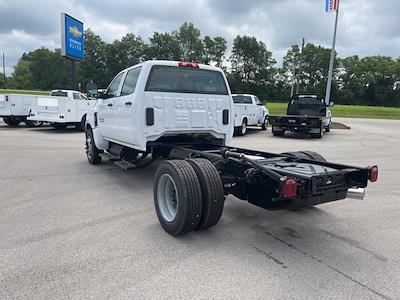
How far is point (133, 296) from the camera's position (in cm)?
292

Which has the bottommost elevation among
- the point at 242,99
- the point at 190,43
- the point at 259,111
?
the point at 259,111

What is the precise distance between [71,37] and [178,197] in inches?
955

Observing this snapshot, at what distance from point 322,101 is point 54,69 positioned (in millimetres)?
98735

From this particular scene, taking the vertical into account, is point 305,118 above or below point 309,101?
below

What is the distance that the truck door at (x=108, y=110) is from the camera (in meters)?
7.10

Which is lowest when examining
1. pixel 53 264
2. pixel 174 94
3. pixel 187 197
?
pixel 53 264

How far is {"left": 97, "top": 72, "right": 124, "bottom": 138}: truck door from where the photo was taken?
7.10m

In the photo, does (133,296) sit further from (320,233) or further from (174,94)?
(174,94)

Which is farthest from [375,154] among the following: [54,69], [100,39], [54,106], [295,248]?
[54,69]

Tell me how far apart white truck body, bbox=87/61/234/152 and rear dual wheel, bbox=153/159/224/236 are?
1.72 meters

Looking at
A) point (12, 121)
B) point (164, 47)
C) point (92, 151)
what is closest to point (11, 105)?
point (12, 121)

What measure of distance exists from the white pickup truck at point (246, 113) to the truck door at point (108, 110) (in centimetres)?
932

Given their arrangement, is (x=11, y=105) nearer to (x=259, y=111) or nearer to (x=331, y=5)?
(x=259, y=111)

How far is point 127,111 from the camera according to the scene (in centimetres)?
618
